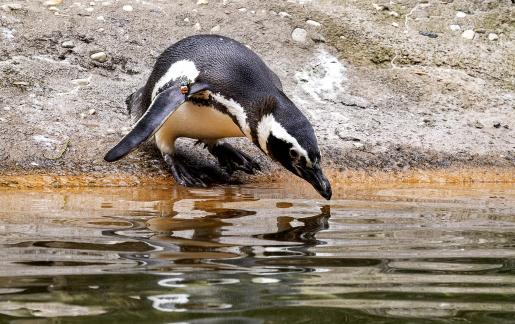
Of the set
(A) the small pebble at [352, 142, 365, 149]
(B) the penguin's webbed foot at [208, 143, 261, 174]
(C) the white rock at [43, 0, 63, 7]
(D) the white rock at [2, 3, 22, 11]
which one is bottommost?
(B) the penguin's webbed foot at [208, 143, 261, 174]

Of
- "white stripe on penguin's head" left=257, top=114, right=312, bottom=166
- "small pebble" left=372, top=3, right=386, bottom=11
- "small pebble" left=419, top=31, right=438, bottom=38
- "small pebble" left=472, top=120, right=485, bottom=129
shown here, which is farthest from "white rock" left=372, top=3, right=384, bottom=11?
"white stripe on penguin's head" left=257, top=114, right=312, bottom=166

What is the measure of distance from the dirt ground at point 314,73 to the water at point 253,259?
106cm

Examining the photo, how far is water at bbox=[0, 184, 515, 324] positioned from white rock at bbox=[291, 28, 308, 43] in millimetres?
2537

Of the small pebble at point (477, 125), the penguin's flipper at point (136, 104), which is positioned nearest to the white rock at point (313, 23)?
the small pebble at point (477, 125)

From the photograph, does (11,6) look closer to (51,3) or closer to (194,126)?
(51,3)

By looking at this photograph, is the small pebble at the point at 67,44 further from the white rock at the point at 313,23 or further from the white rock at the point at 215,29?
the white rock at the point at 313,23

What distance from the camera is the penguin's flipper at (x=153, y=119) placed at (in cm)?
447

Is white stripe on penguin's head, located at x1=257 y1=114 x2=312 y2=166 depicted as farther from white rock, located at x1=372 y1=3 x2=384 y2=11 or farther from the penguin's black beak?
white rock, located at x1=372 y1=3 x2=384 y2=11

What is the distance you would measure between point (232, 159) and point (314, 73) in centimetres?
143

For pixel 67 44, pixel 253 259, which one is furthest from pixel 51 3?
pixel 253 259

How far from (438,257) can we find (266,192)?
2118 mm

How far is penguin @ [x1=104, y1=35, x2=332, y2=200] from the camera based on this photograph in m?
4.41

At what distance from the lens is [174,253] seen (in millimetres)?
2631

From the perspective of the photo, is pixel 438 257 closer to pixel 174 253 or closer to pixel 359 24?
pixel 174 253
